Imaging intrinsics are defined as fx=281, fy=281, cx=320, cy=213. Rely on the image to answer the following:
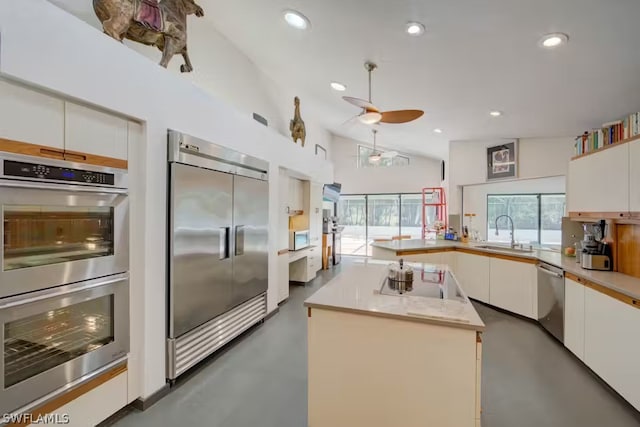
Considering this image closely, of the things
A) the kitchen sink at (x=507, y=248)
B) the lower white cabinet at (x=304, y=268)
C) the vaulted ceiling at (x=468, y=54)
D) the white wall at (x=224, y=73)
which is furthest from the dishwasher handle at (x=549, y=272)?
the white wall at (x=224, y=73)

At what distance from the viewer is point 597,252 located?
2.80 meters

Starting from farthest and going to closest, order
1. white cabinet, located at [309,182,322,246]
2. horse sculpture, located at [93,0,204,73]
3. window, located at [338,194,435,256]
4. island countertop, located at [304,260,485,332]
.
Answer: window, located at [338,194,435,256]
white cabinet, located at [309,182,322,246]
horse sculpture, located at [93,0,204,73]
island countertop, located at [304,260,485,332]

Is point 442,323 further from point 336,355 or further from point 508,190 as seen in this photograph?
point 508,190

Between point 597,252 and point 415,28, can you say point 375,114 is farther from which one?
point 597,252

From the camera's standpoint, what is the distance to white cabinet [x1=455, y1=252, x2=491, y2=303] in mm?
4098

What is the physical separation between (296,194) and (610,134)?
4365mm

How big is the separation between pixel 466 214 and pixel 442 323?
457 cm

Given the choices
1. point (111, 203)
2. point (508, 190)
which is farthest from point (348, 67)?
point (508, 190)

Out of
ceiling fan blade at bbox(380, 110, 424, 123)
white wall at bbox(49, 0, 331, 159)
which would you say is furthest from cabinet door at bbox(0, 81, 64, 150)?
ceiling fan blade at bbox(380, 110, 424, 123)

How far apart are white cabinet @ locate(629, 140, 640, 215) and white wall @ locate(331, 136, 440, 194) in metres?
5.82

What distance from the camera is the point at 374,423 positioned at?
158 centimetres

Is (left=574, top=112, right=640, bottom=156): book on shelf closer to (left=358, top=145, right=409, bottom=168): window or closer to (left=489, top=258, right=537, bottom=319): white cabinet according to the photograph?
(left=489, top=258, right=537, bottom=319): white cabinet

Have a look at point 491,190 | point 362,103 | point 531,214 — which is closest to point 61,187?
point 362,103

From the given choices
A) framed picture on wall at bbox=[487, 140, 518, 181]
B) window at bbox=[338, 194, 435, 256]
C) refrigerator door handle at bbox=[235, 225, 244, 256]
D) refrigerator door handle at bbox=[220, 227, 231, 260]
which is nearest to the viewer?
refrigerator door handle at bbox=[220, 227, 231, 260]
